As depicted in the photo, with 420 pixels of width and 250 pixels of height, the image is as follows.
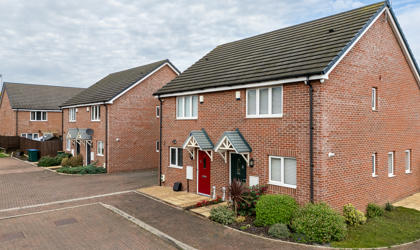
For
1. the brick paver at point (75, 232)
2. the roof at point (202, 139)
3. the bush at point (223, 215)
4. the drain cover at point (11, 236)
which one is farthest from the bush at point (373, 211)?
the drain cover at point (11, 236)

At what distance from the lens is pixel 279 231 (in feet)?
29.9

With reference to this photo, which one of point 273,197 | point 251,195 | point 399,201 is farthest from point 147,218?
point 399,201

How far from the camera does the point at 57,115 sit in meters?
39.8

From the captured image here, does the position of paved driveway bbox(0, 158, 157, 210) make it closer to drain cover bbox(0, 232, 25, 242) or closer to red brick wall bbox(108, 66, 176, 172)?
red brick wall bbox(108, 66, 176, 172)

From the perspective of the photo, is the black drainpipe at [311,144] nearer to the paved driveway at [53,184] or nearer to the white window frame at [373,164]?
the white window frame at [373,164]

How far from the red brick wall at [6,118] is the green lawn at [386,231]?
40.5 meters

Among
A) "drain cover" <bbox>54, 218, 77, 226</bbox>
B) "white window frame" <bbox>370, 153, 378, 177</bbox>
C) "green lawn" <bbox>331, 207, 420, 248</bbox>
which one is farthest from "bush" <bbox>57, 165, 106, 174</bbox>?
"white window frame" <bbox>370, 153, 378, 177</bbox>

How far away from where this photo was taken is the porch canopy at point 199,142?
13.5 metres

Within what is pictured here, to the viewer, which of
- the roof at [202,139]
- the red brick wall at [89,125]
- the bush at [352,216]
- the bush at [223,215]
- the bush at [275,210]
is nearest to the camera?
the bush at [275,210]

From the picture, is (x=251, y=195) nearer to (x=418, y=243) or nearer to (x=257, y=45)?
(x=418, y=243)

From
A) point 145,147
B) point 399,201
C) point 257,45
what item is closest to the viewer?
point 399,201

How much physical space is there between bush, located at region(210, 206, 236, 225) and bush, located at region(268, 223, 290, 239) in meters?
1.67

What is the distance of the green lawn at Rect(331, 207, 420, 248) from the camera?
8750 millimetres

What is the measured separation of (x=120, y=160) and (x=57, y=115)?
2215 cm
